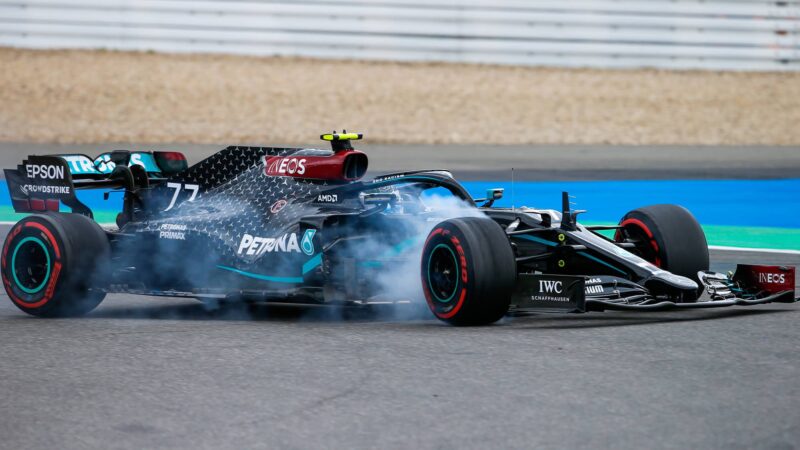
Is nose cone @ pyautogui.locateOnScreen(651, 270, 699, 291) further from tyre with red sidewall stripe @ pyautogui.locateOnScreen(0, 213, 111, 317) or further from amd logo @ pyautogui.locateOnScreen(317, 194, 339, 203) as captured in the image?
tyre with red sidewall stripe @ pyautogui.locateOnScreen(0, 213, 111, 317)

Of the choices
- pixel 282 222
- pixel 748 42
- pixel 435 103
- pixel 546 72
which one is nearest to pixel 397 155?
pixel 435 103

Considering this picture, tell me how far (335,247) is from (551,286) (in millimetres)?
1349

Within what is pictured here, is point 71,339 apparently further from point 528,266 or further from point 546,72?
point 546,72

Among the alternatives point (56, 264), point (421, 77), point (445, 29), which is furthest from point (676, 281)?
point (445, 29)

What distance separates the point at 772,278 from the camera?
25.2ft

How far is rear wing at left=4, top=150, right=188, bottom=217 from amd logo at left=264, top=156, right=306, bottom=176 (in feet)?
3.09

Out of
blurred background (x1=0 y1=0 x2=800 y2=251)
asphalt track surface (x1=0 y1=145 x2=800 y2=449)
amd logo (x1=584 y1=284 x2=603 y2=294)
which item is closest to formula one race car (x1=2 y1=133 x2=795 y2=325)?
amd logo (x1=584 y1=284 x2=603 y2=294)

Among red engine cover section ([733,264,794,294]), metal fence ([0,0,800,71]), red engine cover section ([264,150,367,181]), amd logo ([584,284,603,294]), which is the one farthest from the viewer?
metal fence ([0,0,800,71])

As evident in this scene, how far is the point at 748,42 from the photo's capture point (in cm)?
2619

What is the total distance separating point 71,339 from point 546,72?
19.1 m

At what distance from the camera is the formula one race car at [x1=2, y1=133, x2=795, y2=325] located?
7227mm

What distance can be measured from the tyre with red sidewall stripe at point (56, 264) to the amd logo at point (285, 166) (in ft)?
3.65

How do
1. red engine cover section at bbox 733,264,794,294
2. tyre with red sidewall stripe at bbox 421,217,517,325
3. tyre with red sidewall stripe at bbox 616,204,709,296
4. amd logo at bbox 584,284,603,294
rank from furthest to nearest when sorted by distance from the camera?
tyre with red sidewall stripe at bbox 616,204,709,296
red engine cover section at bbox 733,264,794,294
amd logo at bbox 584,284,603,294
tyre with red sidewall stripe at bbox 421,217,517,325

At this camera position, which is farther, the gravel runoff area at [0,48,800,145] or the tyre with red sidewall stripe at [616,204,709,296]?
the gravel runoff area at [0,48,800,145]
